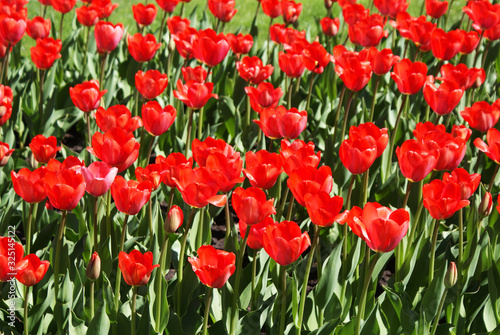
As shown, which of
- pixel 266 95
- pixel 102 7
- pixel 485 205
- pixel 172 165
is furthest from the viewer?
A: pixel 102 7

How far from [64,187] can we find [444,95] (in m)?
1.57

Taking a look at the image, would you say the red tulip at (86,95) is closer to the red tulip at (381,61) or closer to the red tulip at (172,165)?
the red tulip at (172,165)

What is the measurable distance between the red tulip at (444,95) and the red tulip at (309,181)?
1.02 m

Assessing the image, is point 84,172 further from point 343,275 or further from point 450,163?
point 450,163

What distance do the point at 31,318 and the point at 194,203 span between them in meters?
0.68

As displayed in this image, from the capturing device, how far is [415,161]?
6.79 ft

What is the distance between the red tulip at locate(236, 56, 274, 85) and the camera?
10.2ft

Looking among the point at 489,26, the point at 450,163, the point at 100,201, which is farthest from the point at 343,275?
the point at 489,26

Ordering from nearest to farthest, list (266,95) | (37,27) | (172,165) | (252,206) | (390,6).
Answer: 1. (252,206)
2. (172,165)
3. (266,95)
4. (37,27)
5. (390,6)

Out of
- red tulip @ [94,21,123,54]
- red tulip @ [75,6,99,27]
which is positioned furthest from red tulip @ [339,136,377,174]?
red tulip @ [75,6,99,27]

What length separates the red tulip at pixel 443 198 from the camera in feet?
6.28

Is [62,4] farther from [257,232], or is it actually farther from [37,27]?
[257,232]

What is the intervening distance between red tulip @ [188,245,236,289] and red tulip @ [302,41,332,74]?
164 centimetres

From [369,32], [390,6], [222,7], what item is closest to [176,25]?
[222,7]
